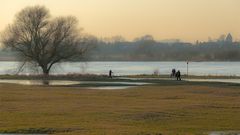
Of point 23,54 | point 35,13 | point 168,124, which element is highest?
point 35,13

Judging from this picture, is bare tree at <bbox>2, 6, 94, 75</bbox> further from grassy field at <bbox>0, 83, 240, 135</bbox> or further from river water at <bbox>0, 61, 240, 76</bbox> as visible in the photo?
grassy field at <bbox>0, 83, 240, 135</bbox>

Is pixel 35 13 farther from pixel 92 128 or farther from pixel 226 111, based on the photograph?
pixel 92 128

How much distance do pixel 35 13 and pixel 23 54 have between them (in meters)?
5.64

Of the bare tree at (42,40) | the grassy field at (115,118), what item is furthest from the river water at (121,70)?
the grassy field at (115,118)

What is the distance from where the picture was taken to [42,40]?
7681 cm

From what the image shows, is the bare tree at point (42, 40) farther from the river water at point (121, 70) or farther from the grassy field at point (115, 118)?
the grassy field at point (115, 118)

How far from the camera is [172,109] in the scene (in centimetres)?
2661

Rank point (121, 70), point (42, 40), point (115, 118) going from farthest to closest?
point (121, 70), point (42, 40), point (115, 118)

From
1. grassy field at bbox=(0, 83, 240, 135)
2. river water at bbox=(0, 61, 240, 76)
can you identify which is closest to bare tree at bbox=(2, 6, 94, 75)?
river water at bbox=(0, 61, 240, 76)

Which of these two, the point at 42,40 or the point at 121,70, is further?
the point at 121,70

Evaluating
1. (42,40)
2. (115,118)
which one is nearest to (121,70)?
(42,40)

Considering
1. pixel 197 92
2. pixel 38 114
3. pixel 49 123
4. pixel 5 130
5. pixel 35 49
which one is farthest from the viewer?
pixel 35 49

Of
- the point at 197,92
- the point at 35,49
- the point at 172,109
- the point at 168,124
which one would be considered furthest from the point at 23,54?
the point at 168,124

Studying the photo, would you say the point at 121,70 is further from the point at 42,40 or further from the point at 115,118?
the point at 115,118
